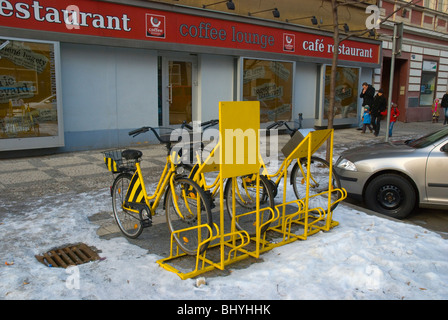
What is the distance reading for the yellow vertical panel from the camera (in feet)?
11.7

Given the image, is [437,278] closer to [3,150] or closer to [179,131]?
[179,131]

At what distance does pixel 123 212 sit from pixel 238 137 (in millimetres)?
1915

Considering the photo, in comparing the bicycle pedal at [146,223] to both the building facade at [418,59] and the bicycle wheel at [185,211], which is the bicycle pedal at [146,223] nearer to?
the bicycle wheel at [185,211]

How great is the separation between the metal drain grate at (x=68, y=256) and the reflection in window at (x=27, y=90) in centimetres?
542

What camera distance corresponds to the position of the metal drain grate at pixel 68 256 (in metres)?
3.97

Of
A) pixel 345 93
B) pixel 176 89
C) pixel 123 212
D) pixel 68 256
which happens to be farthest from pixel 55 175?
pixel 345 93

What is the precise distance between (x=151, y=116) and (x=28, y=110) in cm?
320

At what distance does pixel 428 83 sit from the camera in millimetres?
22000

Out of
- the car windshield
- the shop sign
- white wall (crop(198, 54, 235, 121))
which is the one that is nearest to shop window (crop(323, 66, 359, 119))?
the shop sign

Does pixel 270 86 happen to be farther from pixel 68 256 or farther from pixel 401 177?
pixel 68 256

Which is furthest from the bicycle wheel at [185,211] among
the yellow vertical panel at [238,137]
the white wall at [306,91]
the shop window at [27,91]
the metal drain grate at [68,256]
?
the white wall at [306,91]

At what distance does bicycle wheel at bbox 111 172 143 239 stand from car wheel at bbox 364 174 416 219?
3338 mm

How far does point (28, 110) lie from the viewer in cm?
891
